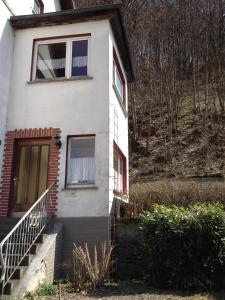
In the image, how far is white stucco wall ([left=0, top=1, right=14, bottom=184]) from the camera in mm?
10844

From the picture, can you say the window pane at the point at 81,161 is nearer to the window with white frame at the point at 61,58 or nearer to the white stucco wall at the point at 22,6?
the window with white frame at the point at 61,58

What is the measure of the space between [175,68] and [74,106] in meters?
13.1

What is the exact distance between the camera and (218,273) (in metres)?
8.27

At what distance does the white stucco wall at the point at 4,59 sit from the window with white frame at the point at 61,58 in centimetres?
78

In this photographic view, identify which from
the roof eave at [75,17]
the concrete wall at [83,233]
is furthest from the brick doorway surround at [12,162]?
the roof eave at [75,17]

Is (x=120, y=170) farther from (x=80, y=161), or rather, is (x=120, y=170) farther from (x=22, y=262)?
(x=22, y=262)

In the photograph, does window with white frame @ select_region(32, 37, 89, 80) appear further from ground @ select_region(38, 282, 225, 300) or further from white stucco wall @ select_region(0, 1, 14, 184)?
ground @ select_region(38, 282, 225, 300)

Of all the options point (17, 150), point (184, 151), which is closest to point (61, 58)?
point (17, 150)

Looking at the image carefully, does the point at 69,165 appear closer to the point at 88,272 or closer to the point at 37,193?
the point at 37,193

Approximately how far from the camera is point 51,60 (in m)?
11.7

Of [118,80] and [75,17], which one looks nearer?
[75,17]

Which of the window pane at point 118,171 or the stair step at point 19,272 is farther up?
the window pane at point 118,171

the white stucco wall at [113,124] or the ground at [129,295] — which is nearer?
the ground at [129,295]

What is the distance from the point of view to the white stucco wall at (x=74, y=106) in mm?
9953
